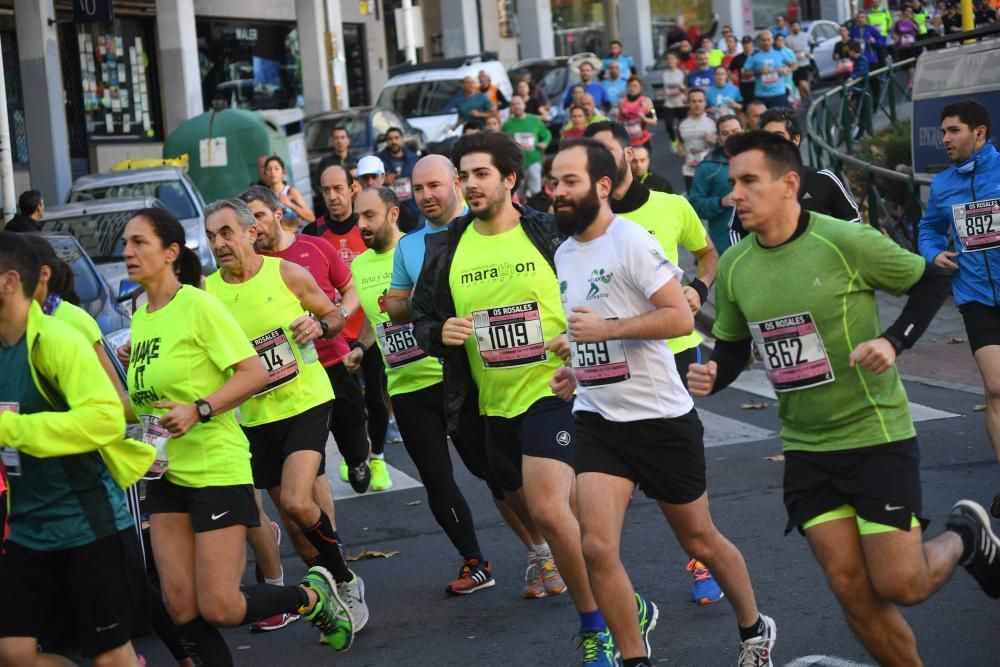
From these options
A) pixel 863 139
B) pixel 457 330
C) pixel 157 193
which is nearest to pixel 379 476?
pixel 457 330

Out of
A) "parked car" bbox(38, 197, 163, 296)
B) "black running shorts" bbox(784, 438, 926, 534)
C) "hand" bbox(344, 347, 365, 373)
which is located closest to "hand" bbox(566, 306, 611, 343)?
"black running shorts" bbox(784, 438, 926, 534)

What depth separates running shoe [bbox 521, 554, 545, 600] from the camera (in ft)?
23.9

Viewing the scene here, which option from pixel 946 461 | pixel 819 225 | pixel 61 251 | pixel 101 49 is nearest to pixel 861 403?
pixel 819 225

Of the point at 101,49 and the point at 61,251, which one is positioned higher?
the point at 101,49

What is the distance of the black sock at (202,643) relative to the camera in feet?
18.7

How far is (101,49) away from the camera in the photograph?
3039 centimetres

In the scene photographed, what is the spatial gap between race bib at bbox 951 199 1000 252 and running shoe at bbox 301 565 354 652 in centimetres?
381

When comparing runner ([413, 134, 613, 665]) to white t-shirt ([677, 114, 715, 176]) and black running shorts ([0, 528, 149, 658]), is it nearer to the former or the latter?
black running shorts ([0, 528, 149, 658])

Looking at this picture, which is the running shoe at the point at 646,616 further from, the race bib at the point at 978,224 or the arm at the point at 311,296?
the race bib at the point at 978,224

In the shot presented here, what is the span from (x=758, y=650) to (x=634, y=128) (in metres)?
18.5

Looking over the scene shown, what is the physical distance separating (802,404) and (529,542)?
248cm

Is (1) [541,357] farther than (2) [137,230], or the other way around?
(1) [541,357]

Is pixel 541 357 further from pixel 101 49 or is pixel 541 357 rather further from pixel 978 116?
pixel 101 49

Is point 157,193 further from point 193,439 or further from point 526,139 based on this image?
point 193,439
